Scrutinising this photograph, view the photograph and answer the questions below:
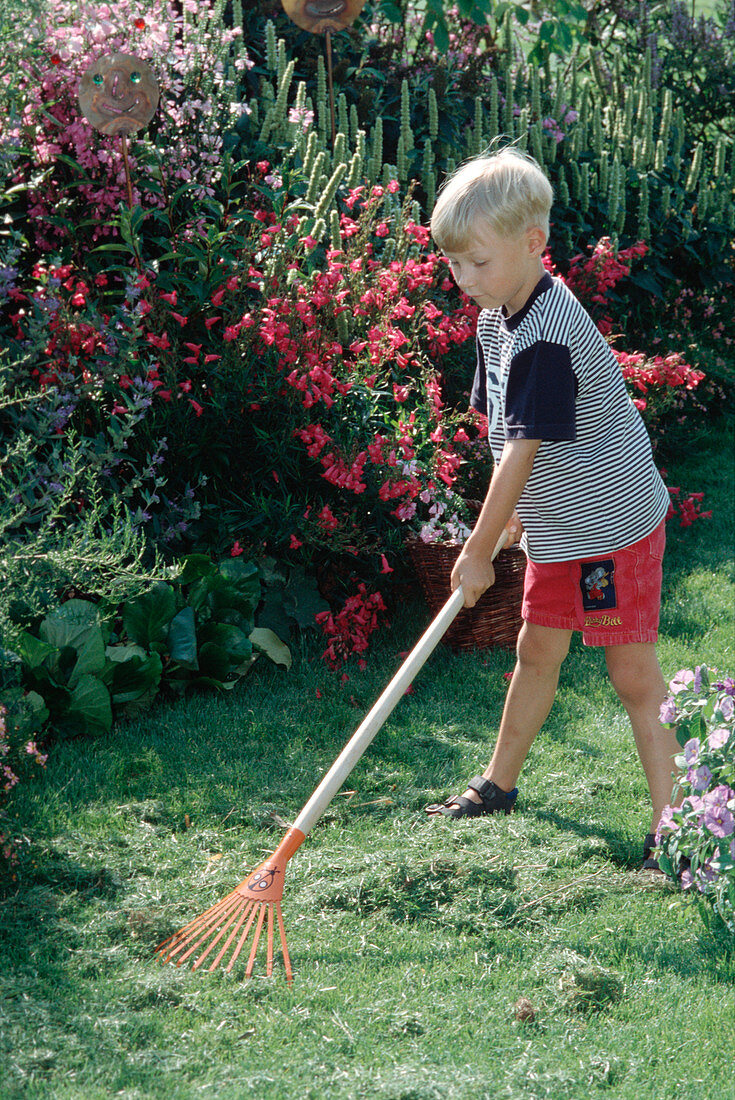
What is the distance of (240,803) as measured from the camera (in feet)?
9.75

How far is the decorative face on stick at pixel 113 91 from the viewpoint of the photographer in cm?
352

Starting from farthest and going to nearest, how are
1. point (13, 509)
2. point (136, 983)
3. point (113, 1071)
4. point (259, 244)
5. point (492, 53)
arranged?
point (492, 53), point (259, 244), point (13, 509), point (136, 983), point (113, 1071)

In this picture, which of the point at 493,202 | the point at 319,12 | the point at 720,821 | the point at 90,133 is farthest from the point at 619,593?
the point at 319,12

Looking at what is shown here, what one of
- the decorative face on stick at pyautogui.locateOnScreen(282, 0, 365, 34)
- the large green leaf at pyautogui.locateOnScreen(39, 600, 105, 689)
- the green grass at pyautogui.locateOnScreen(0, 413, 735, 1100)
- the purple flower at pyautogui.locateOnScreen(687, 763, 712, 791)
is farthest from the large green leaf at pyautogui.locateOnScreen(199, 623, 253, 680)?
the decorative face on stick at pyautogui.locateOnScreen(282, 0, 365, 34)

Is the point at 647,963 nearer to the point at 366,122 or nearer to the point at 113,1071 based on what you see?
the point at 113,1071

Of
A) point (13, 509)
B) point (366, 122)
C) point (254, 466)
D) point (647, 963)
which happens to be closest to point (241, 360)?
point (254, 466)

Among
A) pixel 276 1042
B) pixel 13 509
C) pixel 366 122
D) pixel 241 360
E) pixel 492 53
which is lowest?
pixel 276 1042

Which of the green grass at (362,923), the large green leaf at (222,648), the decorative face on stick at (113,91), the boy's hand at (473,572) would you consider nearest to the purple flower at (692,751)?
the green grass at (362,923)

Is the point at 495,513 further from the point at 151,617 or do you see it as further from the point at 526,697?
the point at 151,617

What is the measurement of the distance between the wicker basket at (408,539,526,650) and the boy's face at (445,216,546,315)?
50.0 inches

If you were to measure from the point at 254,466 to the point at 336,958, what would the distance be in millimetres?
1965

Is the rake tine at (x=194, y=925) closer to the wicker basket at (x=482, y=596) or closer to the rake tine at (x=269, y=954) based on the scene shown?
the rake tine at (x=269, y=954)

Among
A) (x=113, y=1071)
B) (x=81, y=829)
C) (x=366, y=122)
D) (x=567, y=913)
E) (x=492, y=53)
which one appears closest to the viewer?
(x=113, y=1071)

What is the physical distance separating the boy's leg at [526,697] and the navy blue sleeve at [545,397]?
61cm
